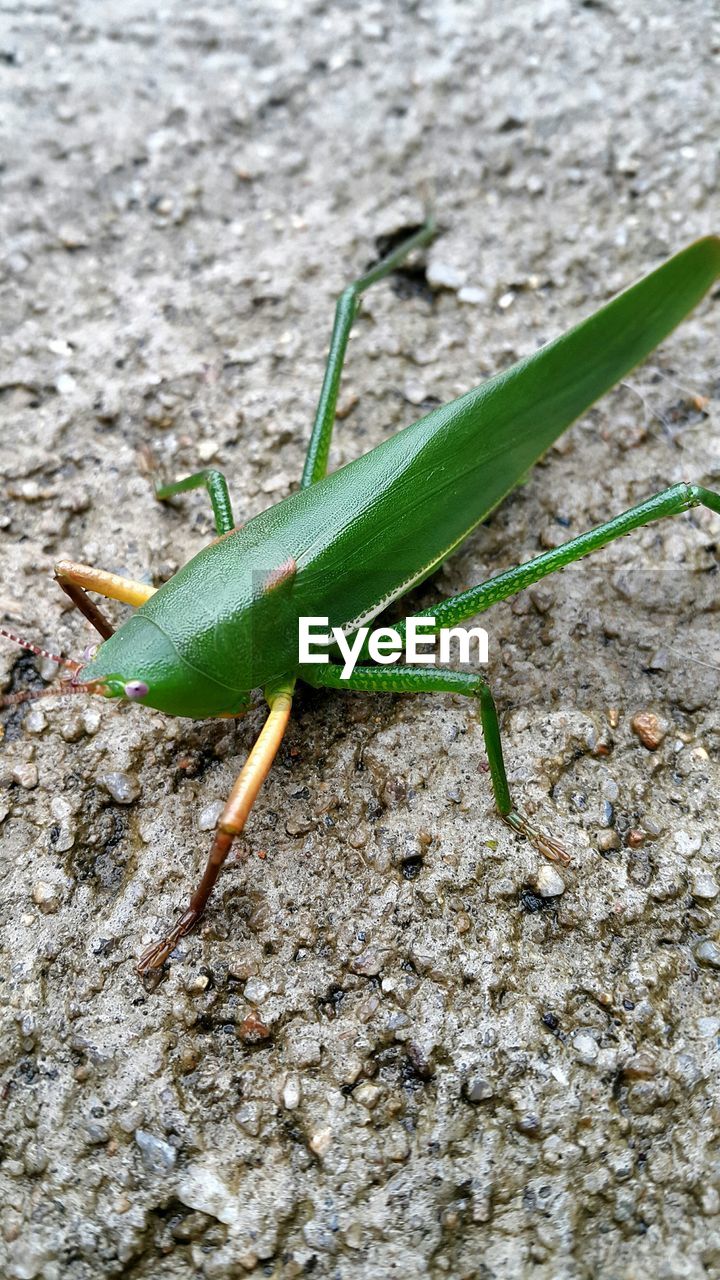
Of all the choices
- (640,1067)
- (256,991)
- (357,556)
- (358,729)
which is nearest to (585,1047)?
(640,1067)

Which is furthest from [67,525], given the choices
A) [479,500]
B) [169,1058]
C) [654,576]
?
[654,576]

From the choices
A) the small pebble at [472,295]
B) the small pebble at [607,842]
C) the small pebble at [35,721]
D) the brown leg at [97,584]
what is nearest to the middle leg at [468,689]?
the small pebble at [607,842]

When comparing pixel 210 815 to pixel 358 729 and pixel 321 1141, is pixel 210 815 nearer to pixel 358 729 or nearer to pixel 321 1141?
pixel 358 729

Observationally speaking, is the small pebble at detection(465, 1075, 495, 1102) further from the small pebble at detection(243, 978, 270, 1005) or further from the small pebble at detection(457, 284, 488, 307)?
the small pebble at detection(457, 284, 488, 307)

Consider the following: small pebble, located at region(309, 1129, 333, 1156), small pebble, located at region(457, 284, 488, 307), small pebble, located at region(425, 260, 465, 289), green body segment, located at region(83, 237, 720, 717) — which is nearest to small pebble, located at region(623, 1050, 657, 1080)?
small pebble, located at region(309, 1129, 333, 1156)

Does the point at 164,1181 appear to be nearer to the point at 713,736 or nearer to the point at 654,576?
the point at 713,736

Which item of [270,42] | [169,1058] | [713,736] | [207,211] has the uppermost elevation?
[270,42]
